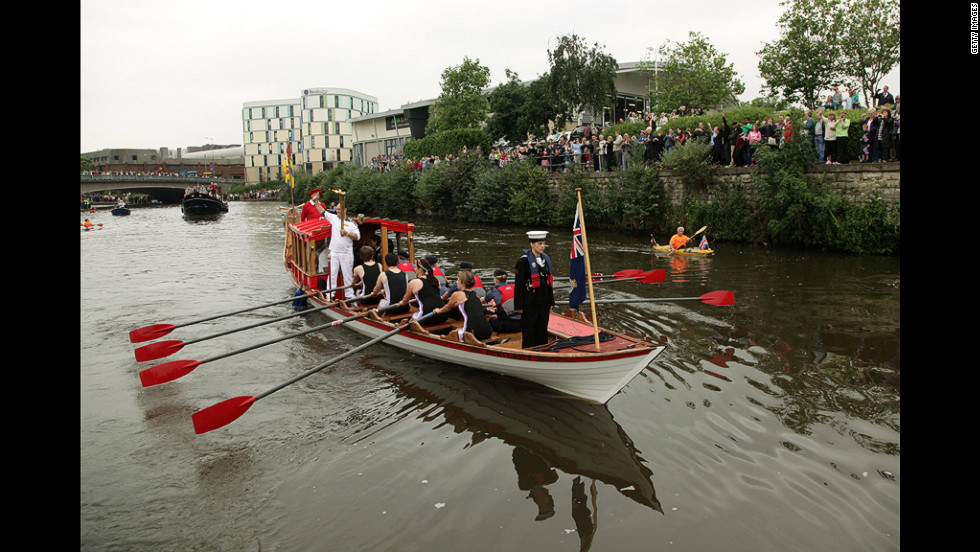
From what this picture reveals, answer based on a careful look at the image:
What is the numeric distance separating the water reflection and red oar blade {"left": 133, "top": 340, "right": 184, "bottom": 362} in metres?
3.15

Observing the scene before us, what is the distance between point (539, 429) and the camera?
7492 millimetres

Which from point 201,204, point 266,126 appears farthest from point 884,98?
point 266,126

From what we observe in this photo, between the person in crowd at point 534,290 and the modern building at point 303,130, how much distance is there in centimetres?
10378

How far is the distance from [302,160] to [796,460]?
11498 cm

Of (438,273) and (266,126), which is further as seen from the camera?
(266,126)

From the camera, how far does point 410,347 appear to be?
10.1 m

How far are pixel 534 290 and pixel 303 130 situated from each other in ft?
369

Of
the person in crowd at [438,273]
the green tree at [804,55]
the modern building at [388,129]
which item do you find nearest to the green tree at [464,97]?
the modern building at [388,129]

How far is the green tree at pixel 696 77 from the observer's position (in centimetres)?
3156

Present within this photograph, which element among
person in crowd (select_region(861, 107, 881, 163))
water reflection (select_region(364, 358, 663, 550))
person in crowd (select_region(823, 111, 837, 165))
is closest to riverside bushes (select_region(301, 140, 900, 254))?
person in crowd (select_region(823, 111, 837, 165))

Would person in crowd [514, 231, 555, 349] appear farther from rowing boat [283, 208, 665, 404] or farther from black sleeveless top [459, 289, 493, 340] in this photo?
black sleeveless top [459, 289, 493, 340]

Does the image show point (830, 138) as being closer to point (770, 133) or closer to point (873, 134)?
point (873, 134)
